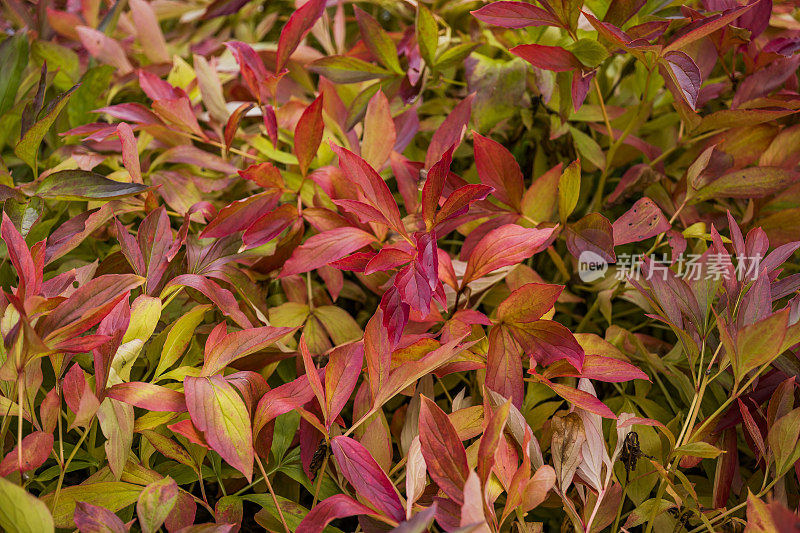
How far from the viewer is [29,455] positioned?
385 millimetres

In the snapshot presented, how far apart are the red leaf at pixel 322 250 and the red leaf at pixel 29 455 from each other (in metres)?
0.20

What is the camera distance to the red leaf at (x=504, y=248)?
18.5 inches

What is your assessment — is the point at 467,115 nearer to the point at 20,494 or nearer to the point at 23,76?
the point at 20,494

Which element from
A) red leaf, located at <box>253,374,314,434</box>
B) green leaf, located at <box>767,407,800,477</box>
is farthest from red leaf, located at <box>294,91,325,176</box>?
green leaf, located at <box>767,407,800,477</box>

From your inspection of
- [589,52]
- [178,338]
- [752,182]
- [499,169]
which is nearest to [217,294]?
[178,338]

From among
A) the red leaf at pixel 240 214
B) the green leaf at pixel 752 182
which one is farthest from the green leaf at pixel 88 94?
the green leaf at pixel 752 182

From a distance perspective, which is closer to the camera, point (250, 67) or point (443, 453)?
point (443, 453)

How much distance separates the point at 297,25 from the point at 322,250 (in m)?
0.25

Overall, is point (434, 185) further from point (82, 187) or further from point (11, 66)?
point (11, 66)

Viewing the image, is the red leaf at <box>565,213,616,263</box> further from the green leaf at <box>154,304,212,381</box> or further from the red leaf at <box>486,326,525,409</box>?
the green leaf at <box>154,304,212,381</box>

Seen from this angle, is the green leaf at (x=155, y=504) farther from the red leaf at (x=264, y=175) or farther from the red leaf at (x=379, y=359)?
the red leaf at (x=264, y=175)

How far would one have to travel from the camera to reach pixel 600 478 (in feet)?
1.50

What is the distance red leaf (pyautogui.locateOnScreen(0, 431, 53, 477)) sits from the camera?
38 cm

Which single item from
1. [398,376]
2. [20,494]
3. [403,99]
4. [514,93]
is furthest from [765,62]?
[20,494]
